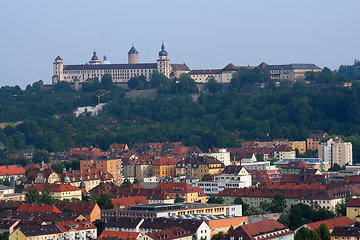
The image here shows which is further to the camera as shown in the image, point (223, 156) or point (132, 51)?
point (132, 51)

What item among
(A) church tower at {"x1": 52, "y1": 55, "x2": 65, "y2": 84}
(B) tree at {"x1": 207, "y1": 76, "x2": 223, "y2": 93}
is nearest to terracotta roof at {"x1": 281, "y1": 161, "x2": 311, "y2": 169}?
(B) tree at {"x1": 207, "y1": 76, "x2": 223, "y2": 93}

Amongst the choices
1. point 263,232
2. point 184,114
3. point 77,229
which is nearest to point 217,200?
→ point 263,232

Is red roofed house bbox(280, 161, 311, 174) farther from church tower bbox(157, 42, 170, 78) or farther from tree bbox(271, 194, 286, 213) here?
church tower bbox(157, 42, 170, 78)

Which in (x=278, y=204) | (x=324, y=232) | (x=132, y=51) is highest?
(x=132, y=51)

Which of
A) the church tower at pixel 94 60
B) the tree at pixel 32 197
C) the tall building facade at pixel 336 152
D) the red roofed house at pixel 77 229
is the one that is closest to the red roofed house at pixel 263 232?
the red roofed house at pixel 77 229

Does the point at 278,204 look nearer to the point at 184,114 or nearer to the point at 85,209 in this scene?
the point at 85,209

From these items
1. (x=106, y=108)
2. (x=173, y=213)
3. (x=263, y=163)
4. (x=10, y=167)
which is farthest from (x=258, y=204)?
(x=106, y=108)

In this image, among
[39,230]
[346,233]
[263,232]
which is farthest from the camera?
[263,232]
